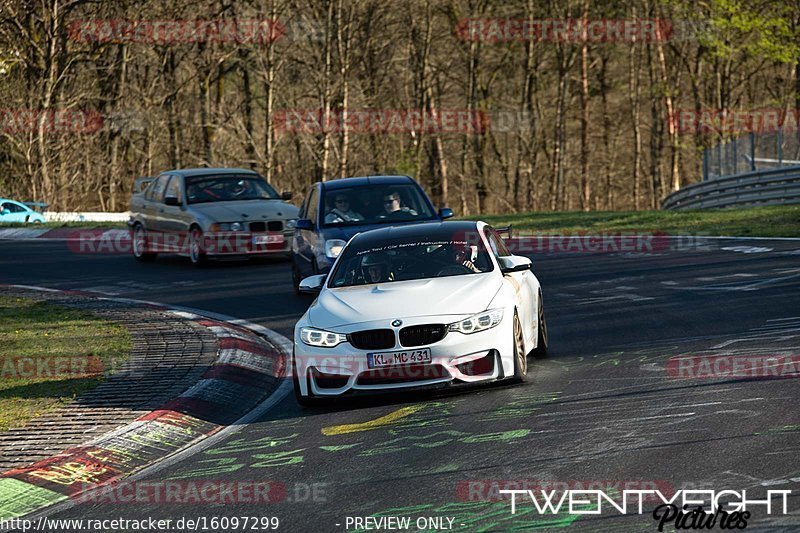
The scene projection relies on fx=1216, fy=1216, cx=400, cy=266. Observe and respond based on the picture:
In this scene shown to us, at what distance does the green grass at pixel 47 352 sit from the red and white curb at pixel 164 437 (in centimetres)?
106

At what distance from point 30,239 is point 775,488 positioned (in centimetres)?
2642

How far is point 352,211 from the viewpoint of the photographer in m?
16.5

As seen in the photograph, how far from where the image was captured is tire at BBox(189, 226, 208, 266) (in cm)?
2158

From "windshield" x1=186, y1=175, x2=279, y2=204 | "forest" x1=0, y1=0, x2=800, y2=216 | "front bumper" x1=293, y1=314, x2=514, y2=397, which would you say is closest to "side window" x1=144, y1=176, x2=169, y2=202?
"windshield" x1=186, y1=175, x2=279, y2=204

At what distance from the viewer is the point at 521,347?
31.9 feet

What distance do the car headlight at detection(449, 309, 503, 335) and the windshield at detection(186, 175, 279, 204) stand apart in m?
13.3

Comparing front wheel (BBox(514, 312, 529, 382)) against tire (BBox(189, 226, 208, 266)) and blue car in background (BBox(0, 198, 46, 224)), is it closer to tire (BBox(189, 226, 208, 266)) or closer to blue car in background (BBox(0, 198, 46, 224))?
tire (BBox(189, 226, 208, 266))

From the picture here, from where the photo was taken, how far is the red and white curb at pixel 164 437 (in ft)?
24.1

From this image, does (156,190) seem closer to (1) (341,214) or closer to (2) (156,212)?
(2) (156,212)
